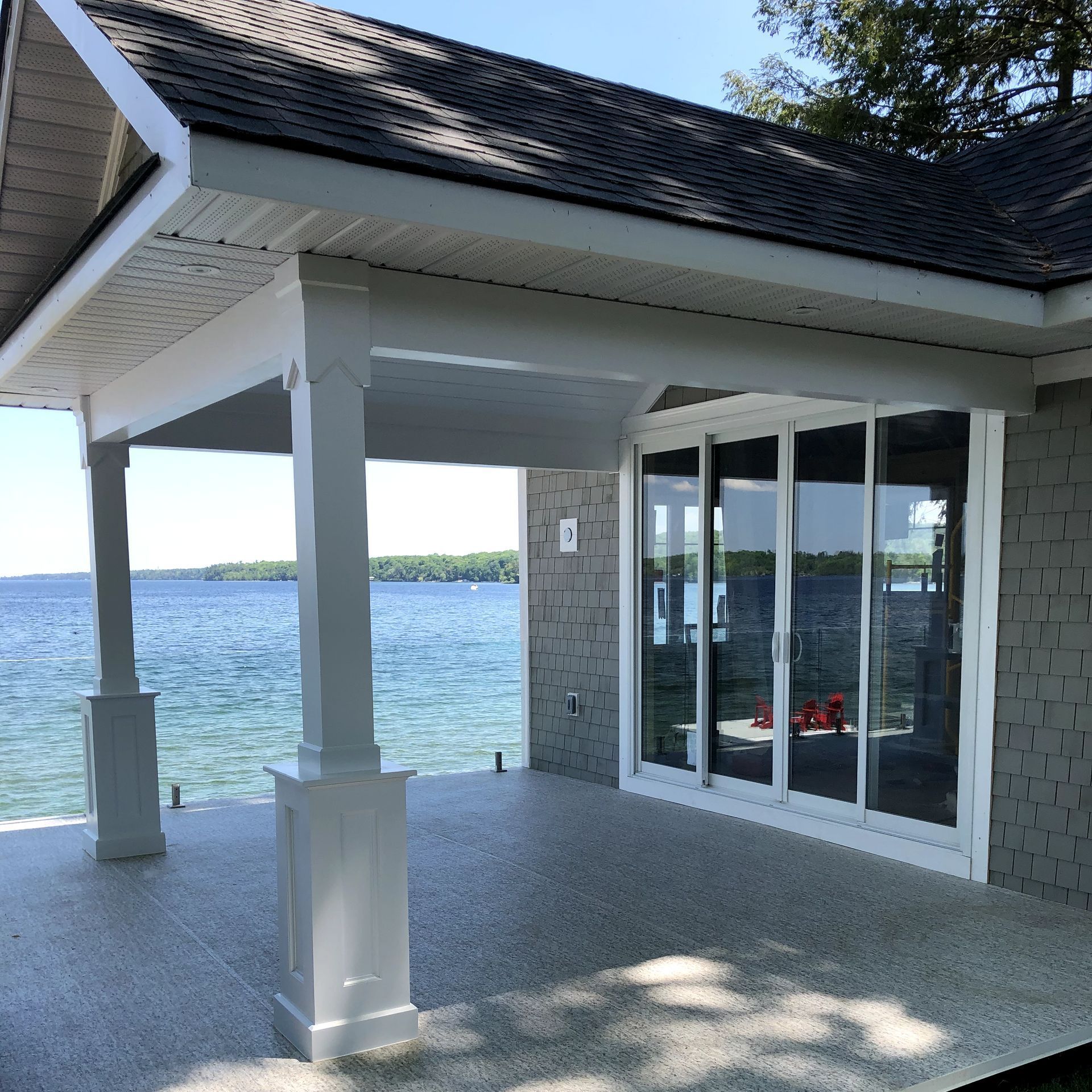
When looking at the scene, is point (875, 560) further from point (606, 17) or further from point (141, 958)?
point (606, 17)

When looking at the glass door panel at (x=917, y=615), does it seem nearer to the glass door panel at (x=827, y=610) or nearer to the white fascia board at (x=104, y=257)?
the glass door panel at (x=827, y=610)

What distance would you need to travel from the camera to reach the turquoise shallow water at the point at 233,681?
1572cm

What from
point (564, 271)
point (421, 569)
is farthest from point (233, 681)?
point (421, 569)

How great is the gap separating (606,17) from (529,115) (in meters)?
28.4

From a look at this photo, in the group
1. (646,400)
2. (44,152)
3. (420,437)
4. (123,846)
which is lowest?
(123,846)

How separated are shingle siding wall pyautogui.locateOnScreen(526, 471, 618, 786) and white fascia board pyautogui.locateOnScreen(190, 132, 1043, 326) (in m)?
3.92

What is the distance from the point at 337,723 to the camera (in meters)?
3.27

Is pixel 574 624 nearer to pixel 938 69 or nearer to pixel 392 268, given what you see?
pixel 392 268

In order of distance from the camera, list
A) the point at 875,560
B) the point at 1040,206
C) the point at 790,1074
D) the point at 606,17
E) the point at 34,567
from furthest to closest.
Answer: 1. the point at 34,567
2. the point at 606,17
3. the point at 875,560
4. the point at 1040,206
5. the point at 790,1074

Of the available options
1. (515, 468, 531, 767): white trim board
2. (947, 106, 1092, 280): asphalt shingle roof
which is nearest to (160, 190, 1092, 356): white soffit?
(947, 106, 1092, 280): asphalt shingle roof

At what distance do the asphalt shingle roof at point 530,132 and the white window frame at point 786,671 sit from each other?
0.96 meters

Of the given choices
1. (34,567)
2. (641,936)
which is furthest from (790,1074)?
(34,567)

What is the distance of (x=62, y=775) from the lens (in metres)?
14.7

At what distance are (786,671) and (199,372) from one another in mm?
3869
